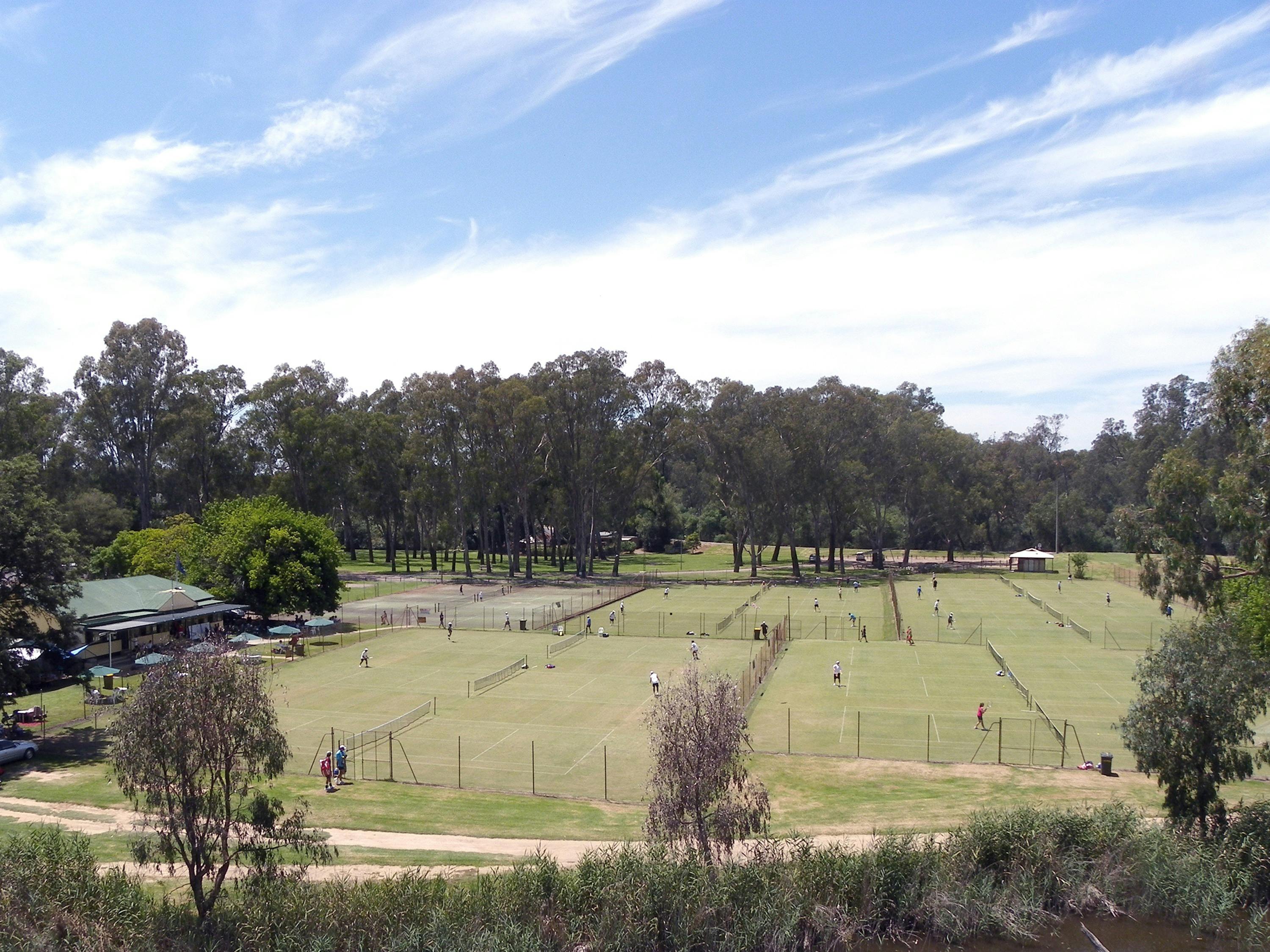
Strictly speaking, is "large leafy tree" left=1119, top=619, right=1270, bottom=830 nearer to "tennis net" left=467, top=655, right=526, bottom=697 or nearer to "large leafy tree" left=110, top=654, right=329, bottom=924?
"large leafy tree" left=110, top=654, right=329, bottom=924

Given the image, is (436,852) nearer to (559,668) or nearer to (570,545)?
(559,668)

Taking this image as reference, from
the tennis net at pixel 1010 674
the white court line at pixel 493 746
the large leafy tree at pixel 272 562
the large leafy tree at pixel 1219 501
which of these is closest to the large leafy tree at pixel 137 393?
the large leafy tree at pixel 272 562

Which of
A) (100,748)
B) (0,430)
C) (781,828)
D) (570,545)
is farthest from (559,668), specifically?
(570,545)

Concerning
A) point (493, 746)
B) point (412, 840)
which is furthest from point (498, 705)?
point (412, 840)

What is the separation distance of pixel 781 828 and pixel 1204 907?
9.41m

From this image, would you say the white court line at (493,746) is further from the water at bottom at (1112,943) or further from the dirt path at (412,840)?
the water at bottom at (1112,943)

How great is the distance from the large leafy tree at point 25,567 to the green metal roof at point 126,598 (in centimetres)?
1328

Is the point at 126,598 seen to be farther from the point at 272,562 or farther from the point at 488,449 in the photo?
the point at 488,449

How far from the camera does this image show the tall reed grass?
56.0ft

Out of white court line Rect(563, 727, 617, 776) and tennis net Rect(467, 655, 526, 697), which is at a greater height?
tennis net Rect(467, 655, 526, 697)

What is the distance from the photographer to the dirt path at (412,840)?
22047mm

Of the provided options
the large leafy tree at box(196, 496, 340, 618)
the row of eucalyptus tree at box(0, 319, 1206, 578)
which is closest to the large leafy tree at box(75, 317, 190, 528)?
the row of eucalyptus tree at box(0, 319, 1206, 578)

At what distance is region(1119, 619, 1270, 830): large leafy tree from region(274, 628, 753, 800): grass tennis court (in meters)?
13.6

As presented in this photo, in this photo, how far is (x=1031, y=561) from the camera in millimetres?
111188
